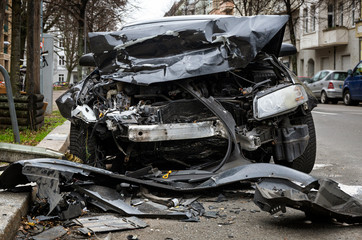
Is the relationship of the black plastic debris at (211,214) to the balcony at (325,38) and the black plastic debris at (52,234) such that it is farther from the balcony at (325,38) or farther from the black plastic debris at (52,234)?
the balcony at (325,38)

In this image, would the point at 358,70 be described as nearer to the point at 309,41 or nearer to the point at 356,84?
the point at 356,84

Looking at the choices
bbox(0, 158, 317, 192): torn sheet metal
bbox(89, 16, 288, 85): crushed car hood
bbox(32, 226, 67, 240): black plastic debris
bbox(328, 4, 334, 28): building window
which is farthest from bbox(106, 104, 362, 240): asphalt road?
bbox(328, 4, 334, 28): building window

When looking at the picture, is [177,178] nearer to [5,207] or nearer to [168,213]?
[168,213]

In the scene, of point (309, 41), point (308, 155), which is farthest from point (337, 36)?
point (308, 155)

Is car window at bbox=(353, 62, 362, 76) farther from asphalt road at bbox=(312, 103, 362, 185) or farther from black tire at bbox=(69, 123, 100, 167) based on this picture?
black tire at bbox=(69, 123, 100, 167)

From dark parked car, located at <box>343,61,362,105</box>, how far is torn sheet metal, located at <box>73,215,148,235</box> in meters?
19.2

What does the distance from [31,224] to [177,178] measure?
1.44 meters

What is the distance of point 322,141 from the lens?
9273 millimetres

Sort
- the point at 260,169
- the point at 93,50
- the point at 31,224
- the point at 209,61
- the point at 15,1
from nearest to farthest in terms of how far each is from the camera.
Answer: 1. the point at 31,224
2. the point at 260,169
3. the point at 209,61
4. the point at 93,50
5. the point at 15,1

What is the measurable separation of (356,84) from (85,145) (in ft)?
60.8

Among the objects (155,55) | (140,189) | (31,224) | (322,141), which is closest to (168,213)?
(140,189)

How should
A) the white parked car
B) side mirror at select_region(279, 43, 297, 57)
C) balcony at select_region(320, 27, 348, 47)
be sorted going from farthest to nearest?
balcony at select_region(320, 27, 348, 47) < the white parked car < side mirror at select_region(279, 43, 297, 57)

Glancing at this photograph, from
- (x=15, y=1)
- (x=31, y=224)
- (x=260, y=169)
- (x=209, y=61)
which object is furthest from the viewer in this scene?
(x=15, y=1)

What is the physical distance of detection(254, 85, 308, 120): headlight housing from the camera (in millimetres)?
4488
